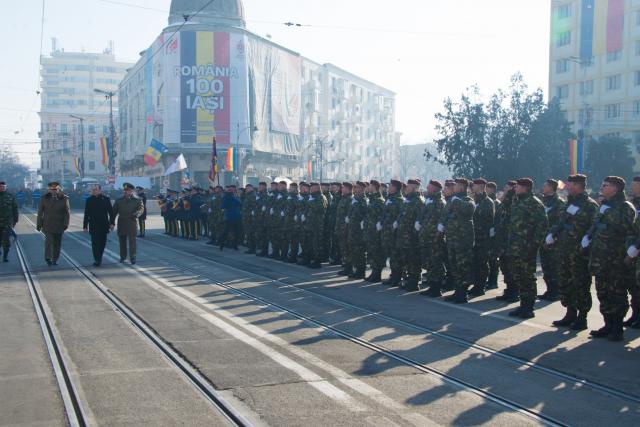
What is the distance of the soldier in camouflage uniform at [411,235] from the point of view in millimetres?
12711

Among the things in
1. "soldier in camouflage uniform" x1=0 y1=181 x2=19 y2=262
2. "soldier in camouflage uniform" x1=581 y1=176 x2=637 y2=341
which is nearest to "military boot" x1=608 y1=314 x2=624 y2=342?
"soldier in camouflage uniform" x1=581 y1=176 x2=637 y2=341

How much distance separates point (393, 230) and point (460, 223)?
217cm

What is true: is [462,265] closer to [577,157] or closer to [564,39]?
[577,157]

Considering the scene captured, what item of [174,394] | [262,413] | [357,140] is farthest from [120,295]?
[357,140]

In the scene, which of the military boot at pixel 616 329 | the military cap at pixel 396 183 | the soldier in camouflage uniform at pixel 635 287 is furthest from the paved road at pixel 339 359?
the military cap at pixel 396 183

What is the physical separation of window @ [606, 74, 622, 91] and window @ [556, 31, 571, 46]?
654cm

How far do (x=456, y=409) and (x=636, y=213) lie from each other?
4413 mm

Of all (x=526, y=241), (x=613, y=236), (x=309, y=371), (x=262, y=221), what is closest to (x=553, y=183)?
(x=526, y=241)

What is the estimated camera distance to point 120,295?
1175 centimetres

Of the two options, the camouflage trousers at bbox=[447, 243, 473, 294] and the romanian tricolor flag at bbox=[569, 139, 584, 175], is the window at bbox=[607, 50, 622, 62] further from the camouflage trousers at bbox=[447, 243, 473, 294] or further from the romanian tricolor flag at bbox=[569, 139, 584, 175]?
the camouflage trousers at bbox=[447, 243, 473, 294]

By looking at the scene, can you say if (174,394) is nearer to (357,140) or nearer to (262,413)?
(262,413)

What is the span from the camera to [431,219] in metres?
12.4

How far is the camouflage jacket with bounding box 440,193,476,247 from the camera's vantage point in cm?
1150

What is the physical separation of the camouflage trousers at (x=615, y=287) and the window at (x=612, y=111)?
5505cm
